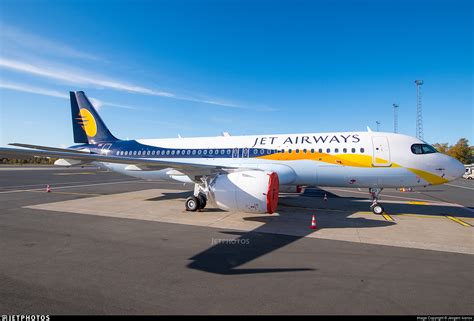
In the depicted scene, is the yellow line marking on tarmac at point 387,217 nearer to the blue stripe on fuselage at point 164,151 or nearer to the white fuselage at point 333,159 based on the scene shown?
the white fuselage at point 333,159

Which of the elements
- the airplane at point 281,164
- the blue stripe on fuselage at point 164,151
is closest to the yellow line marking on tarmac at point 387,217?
the airplane at point 281,164

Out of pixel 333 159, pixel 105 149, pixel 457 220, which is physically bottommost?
pixel 457 220

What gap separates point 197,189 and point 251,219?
360 cm

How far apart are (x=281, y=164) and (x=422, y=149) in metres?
6.22

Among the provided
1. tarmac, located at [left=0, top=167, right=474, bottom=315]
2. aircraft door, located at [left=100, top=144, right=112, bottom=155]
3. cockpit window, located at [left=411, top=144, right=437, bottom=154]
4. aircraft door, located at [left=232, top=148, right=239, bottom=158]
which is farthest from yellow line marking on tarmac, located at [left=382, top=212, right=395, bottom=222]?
aircraft door, located at [left=100, top=144, right=112, bottom=155]

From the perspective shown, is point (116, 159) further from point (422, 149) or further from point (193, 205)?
point (422, 149)

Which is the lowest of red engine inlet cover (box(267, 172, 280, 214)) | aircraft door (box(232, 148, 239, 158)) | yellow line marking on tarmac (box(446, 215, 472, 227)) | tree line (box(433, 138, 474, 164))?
yellow line marking on tarmac (box(446, 215, 472, 227))

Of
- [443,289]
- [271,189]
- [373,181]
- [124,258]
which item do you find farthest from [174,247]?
[373,181]

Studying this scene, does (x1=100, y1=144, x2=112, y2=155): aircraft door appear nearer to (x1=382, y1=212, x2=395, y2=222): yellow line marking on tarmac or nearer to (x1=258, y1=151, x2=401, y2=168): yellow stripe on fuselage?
(x1=258, y1=151, x2=401, y2=168): yellow stripe on fuselage

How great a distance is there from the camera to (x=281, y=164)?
13.3 m

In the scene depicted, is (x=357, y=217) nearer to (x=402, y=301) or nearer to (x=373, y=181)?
(x=373, y=181)

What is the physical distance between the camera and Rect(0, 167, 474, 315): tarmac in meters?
4.51

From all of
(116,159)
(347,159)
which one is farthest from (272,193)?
(116,159)

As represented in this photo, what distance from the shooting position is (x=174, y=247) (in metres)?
7.45
